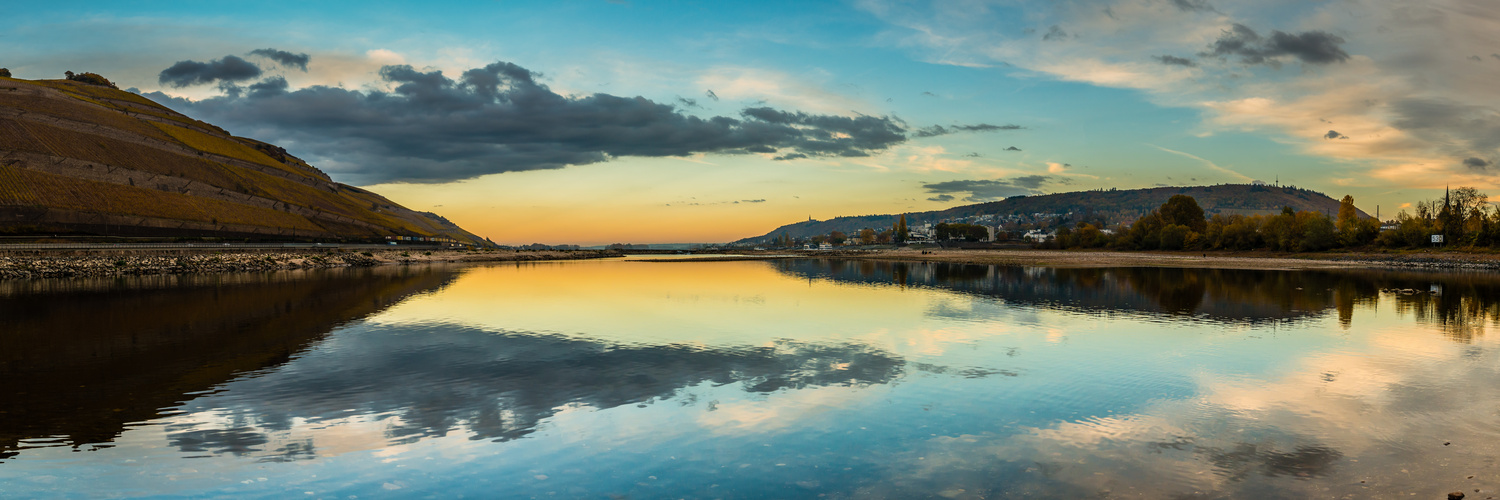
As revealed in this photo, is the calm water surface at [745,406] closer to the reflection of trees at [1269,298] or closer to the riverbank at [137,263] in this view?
the reflection of trees at [1269,298]

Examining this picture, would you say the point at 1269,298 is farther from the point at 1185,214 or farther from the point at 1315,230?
the point at 1185,214

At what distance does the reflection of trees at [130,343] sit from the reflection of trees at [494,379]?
1.36 meters

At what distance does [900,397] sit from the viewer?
45.1ft

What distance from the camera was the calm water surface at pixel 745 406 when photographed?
9031 millimetres

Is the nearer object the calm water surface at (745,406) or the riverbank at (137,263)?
the calm water surface at (745,406)

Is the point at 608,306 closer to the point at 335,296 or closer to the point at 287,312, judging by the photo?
the point at 287,312

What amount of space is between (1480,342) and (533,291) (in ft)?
141

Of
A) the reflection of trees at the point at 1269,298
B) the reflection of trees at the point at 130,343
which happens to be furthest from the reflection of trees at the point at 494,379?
the reflection of trees at the point at 1269,298

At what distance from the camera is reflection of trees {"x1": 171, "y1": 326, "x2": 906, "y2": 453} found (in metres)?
11.9

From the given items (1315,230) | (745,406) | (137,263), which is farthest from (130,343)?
(1315,230)

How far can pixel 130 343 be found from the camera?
19984 mm

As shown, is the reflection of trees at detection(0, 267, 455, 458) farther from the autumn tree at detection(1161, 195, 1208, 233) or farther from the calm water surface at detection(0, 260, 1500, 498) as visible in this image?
the autumn tree at detection(1161, 195, 1208, 233)

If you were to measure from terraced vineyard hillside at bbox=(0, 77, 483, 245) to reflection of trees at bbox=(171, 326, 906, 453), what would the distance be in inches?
4139

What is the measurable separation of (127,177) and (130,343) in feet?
504
